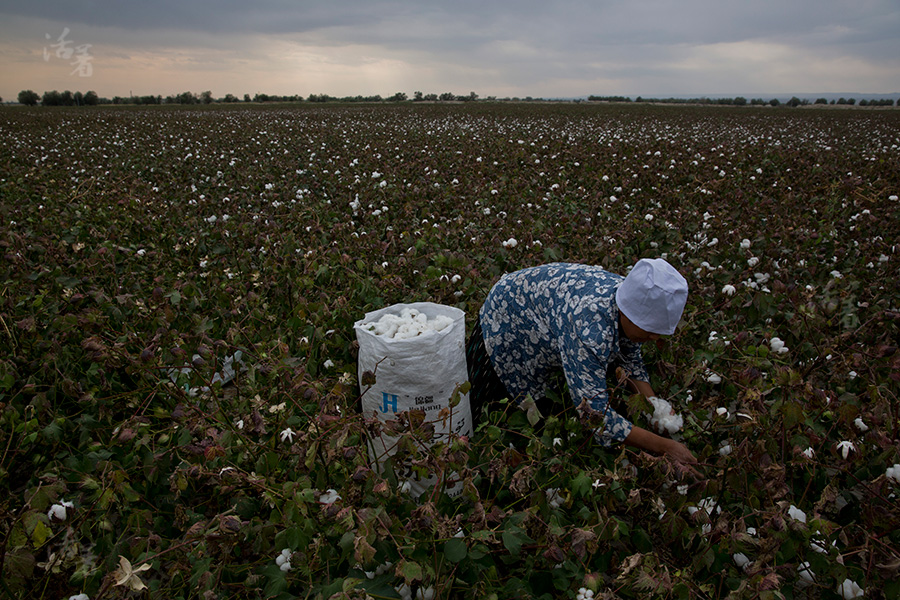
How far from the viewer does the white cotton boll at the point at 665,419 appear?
2043 millimetres

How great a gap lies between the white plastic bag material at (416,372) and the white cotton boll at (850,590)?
1.25 metres

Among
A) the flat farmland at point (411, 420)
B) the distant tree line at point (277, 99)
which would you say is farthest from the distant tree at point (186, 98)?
the flat farmland at point (411, 420)

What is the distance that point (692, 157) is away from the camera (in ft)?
30.4

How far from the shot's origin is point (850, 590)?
4.65 ft

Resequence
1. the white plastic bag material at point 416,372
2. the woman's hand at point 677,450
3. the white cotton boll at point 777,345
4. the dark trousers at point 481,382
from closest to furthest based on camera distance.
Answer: the woman's hand at point 677,450
the white plastic bag material at point 416,372
the white cotton boll at point 777,345
the dark trousers at point 481,382

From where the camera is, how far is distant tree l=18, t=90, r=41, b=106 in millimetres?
50969

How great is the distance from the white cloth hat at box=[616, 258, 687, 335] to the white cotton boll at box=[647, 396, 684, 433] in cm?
45

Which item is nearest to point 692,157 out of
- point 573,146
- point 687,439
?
point 573,146

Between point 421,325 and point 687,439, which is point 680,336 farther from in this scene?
point 421,325

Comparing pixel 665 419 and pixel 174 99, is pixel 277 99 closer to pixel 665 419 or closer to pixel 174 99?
pixel 174 99

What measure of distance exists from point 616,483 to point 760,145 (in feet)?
40.3

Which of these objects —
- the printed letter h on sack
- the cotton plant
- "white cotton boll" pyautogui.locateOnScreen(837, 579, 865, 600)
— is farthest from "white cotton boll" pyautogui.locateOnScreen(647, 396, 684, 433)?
the cotton plant

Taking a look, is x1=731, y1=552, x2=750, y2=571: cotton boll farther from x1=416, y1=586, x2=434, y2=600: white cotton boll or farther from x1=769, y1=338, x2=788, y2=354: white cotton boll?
x1=769, y1=338, x2=788, y2=354: white cotton boll

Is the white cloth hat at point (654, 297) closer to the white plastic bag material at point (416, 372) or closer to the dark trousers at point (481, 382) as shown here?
the white plastic bag material at point (416, 372)
